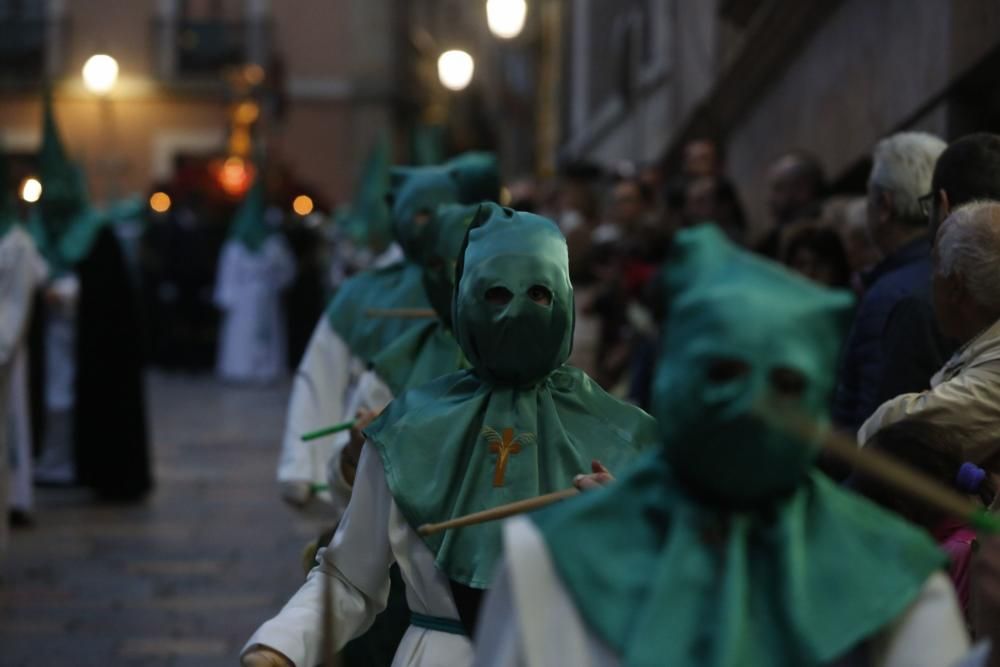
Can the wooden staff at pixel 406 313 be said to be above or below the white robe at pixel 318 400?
above

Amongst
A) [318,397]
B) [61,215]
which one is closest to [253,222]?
[61,215]

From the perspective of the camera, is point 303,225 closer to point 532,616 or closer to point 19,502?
point 19,502

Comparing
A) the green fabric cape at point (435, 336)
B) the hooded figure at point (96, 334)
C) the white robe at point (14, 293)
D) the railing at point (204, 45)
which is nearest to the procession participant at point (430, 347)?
the green fabric cape at point (435, 336)

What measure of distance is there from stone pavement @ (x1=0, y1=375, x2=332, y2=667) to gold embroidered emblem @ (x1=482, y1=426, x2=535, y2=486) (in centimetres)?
385

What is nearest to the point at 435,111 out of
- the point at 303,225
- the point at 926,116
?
the point at 303,225

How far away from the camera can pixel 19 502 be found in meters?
11.7

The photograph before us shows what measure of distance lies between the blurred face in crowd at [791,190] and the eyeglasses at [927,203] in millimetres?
2745

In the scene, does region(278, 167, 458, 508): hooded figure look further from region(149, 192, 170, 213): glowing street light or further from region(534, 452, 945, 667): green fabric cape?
region(149, 192, 170, 213): glowing street light

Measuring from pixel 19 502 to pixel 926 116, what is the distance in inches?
247

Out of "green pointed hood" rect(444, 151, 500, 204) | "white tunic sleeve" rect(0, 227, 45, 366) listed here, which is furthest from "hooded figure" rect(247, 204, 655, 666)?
"white tunic sleeve" rect(0, 227, 45, 366)

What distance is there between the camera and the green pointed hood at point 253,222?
24203 mm

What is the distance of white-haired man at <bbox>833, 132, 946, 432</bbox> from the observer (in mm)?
5613

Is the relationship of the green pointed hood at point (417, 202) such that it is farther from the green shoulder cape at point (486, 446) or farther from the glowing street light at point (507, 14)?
the glowing street light at point (507, 14)

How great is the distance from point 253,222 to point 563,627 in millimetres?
21996
